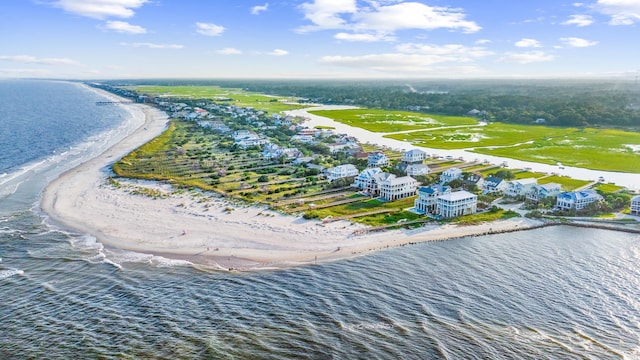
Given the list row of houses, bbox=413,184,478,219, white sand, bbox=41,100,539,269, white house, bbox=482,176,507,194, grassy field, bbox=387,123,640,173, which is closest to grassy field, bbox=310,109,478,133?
grassy field, bbox=387,123,640,173

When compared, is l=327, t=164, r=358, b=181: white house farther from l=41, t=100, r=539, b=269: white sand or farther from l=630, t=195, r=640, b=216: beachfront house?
l=630, t=195, r=640, b=216: beachfront house

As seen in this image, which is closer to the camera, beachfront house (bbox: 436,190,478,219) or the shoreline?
the shoreline

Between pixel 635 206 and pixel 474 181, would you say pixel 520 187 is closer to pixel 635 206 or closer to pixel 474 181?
pixel 474 181

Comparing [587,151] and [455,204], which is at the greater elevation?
[587,151]

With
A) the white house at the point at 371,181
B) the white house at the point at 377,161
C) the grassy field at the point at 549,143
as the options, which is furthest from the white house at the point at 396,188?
the grassy field at the point at 549,143

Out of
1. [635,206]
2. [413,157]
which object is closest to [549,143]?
[413,157]

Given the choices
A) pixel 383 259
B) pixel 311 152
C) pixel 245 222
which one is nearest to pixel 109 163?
pixel 311 152

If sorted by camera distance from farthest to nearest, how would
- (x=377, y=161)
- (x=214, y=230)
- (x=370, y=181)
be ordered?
(x=377, y=161), (x=370, y=181), (x=214, y=230)

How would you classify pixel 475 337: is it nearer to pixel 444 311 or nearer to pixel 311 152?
pixel 444 311
